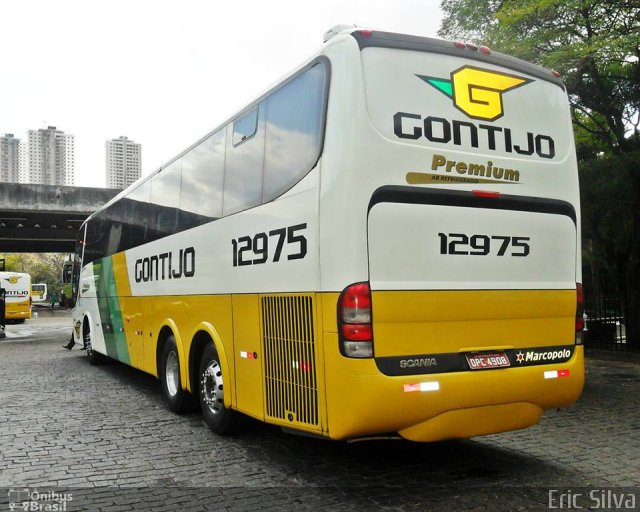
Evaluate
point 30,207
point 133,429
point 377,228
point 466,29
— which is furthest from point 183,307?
point 30,207

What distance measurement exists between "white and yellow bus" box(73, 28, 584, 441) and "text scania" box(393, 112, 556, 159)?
0.05ft

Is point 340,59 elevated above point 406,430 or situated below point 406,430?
above

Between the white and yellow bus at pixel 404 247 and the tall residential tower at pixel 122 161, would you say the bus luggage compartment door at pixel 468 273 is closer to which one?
the white and yellow bus at pixel 404 247

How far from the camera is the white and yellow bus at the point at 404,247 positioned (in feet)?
15.3

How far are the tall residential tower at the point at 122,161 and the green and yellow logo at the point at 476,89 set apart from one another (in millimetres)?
84219

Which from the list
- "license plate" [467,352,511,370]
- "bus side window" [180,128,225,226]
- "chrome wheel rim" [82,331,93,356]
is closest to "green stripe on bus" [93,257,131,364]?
"chrome wheel rim" [82,331,93,356]

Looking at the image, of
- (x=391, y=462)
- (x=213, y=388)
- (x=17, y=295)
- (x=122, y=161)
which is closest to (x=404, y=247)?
(x=391, y=462)

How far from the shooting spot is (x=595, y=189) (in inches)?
491

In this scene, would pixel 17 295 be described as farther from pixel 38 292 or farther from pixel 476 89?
pixel 38 292

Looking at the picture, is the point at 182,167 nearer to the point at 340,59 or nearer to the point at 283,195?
the point at 283,195

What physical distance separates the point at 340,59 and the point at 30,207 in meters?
23.4

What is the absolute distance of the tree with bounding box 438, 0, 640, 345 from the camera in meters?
12.2

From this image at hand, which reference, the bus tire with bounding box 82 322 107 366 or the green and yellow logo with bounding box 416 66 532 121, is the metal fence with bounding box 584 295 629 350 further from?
the bus tire with bounding box 82 322 107 366

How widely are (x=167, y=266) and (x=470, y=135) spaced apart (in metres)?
4.72
